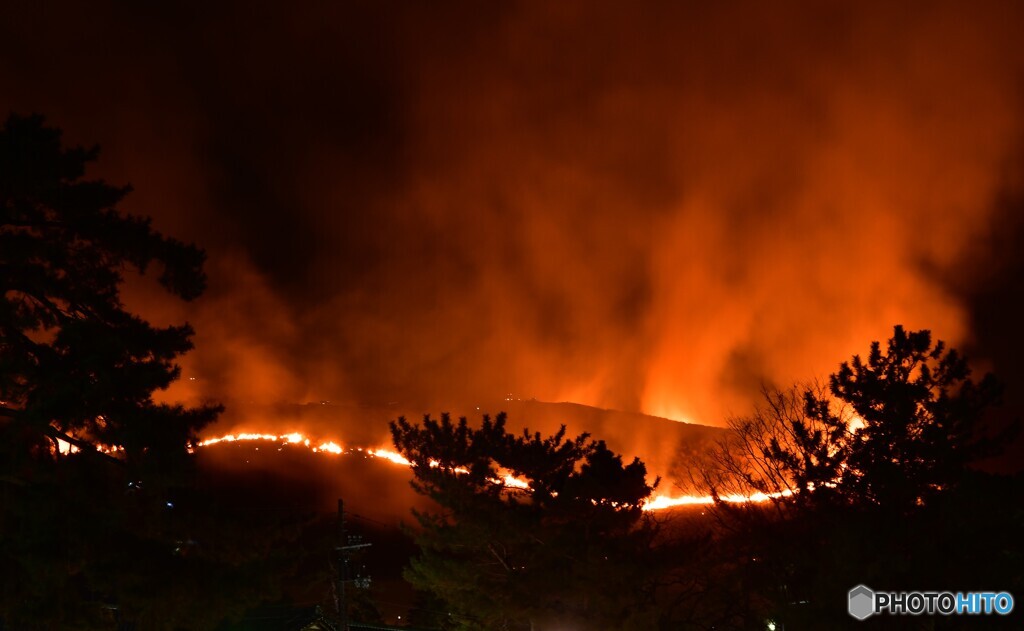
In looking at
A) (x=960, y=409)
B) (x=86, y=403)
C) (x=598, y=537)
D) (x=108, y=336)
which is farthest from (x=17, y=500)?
(x=960, y=409)

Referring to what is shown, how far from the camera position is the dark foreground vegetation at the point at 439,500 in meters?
9.75

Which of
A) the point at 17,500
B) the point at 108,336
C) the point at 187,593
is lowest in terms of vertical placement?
the point at 187,593

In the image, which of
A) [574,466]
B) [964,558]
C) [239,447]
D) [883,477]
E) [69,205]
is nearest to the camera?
[69,205]

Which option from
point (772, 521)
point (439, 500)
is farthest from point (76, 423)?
point (772, 521)

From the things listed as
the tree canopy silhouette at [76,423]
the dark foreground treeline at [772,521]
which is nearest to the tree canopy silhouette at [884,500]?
the dark foreground treeline at [772,521]

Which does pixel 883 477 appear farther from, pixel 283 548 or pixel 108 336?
pixel 108 336

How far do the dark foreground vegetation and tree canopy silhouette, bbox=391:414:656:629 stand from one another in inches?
2.2

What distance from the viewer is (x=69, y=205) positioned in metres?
10.6

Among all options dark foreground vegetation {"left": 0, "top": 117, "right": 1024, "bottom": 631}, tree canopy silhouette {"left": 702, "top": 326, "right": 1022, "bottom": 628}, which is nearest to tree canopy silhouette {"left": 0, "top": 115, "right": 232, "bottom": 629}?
dark foreground vegetation {"left": 0, "top": 117, "right": 1024, "bottom": 631}

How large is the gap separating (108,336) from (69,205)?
1.91 meters

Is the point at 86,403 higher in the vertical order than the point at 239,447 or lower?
lower

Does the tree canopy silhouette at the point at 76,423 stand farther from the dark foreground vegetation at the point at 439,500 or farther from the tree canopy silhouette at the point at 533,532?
the tree canopy silhouette at the point at 533,532

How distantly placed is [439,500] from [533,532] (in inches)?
98.5

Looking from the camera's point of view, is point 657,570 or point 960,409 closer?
point 960,409
